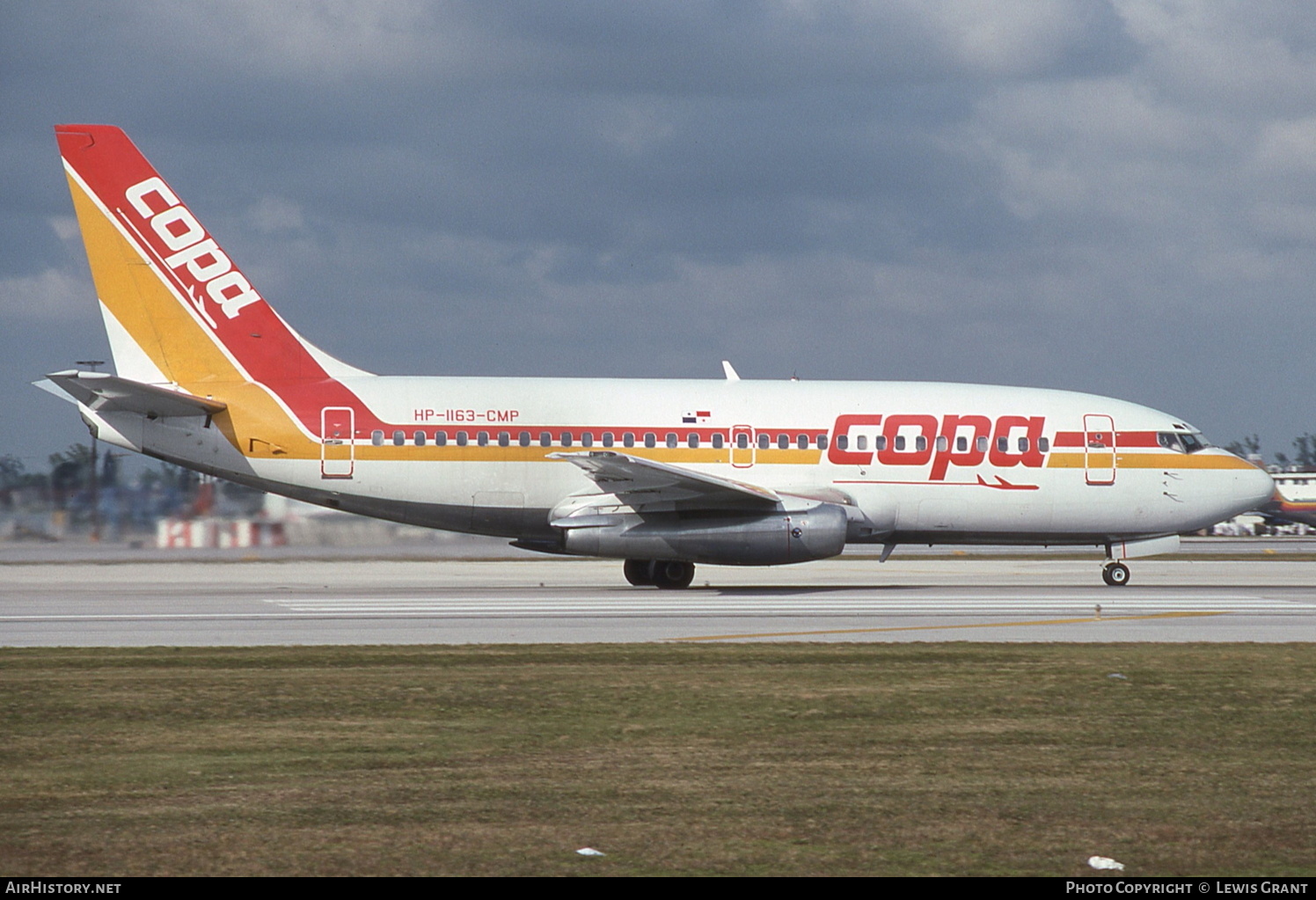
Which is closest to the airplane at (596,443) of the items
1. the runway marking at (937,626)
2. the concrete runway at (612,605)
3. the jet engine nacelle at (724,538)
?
the jet engine nacelle at (724,538)

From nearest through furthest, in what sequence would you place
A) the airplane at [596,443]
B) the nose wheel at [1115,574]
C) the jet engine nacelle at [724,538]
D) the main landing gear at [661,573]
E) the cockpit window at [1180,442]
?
1. the jet engine nacelle at [724,538]
2. the airplane at [596,443]
3. the main landing gear at [661,573]
4. the nose wheel at [1115,574]
5. the cockpit window at [1180,442]

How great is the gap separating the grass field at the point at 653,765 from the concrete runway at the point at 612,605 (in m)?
2.94

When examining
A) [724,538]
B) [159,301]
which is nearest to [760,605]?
[724,538]

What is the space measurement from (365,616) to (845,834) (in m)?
14.1

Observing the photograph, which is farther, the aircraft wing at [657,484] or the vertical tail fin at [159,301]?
the vertical tail fin at [159,301]

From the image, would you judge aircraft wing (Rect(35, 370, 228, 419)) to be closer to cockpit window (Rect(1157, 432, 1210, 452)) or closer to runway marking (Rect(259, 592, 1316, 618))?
runway marking (Rect(259, 592, 1316, 618))

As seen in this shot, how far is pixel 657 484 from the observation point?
2558cm

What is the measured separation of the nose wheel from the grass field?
13490 millimetres

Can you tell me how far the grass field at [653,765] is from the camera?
6.92m

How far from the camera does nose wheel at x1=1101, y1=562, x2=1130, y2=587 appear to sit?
2838 cm

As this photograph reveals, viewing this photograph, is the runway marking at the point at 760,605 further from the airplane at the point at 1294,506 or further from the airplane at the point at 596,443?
the airplane at the point at 1294,506

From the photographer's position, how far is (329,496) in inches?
1052

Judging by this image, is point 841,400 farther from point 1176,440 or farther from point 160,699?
point 160,699

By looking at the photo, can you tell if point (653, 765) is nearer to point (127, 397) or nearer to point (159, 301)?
point (127, 397)
